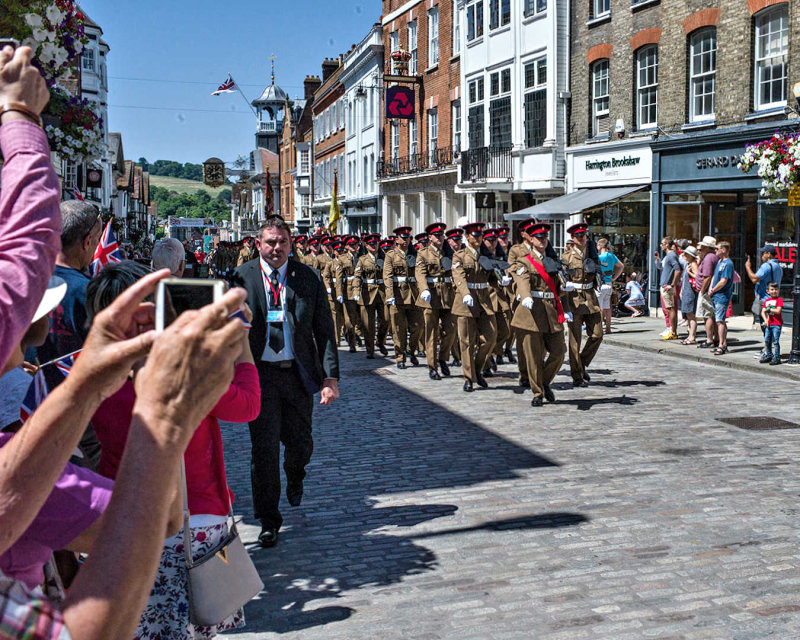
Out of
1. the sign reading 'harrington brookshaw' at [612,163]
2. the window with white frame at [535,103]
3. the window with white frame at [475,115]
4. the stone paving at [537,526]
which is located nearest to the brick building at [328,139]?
the window with white frame at [475,115]

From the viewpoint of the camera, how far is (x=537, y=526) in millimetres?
6453

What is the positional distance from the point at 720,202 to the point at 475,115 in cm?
1328

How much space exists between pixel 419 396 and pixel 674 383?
3.69 metres

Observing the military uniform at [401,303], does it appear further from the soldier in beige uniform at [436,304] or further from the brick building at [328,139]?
the brick building at [328,139]

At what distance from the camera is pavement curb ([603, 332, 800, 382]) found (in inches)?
537

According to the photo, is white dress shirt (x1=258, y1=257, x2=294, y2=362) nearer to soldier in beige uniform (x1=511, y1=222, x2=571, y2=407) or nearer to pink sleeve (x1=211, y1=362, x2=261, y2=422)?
pink sleeve (x1=211, y1=362, x2=261, y2=422)

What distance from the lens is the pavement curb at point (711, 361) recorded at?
13.7 meters

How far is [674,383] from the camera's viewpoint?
42.8 ft

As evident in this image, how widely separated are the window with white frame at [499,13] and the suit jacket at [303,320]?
26.1 m

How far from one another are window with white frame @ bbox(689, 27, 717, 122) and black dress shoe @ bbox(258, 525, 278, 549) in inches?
727

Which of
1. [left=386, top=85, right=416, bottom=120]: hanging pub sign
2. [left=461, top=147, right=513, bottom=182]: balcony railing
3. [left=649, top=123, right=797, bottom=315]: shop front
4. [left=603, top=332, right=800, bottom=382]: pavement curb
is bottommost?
[left=603, top=332, right=800, bottom=382]: pavement curb

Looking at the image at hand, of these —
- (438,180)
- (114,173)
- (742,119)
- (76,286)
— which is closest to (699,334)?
(742,119)

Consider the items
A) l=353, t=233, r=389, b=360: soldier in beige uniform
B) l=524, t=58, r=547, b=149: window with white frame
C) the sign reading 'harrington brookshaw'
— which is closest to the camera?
l=353, t=233, r=389, b=360: soldier in beige uniform

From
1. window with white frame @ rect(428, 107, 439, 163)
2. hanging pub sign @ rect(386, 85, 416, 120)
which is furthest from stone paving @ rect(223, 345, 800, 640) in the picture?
hanging pub sign @ rect(386, 85, 416, 120)
